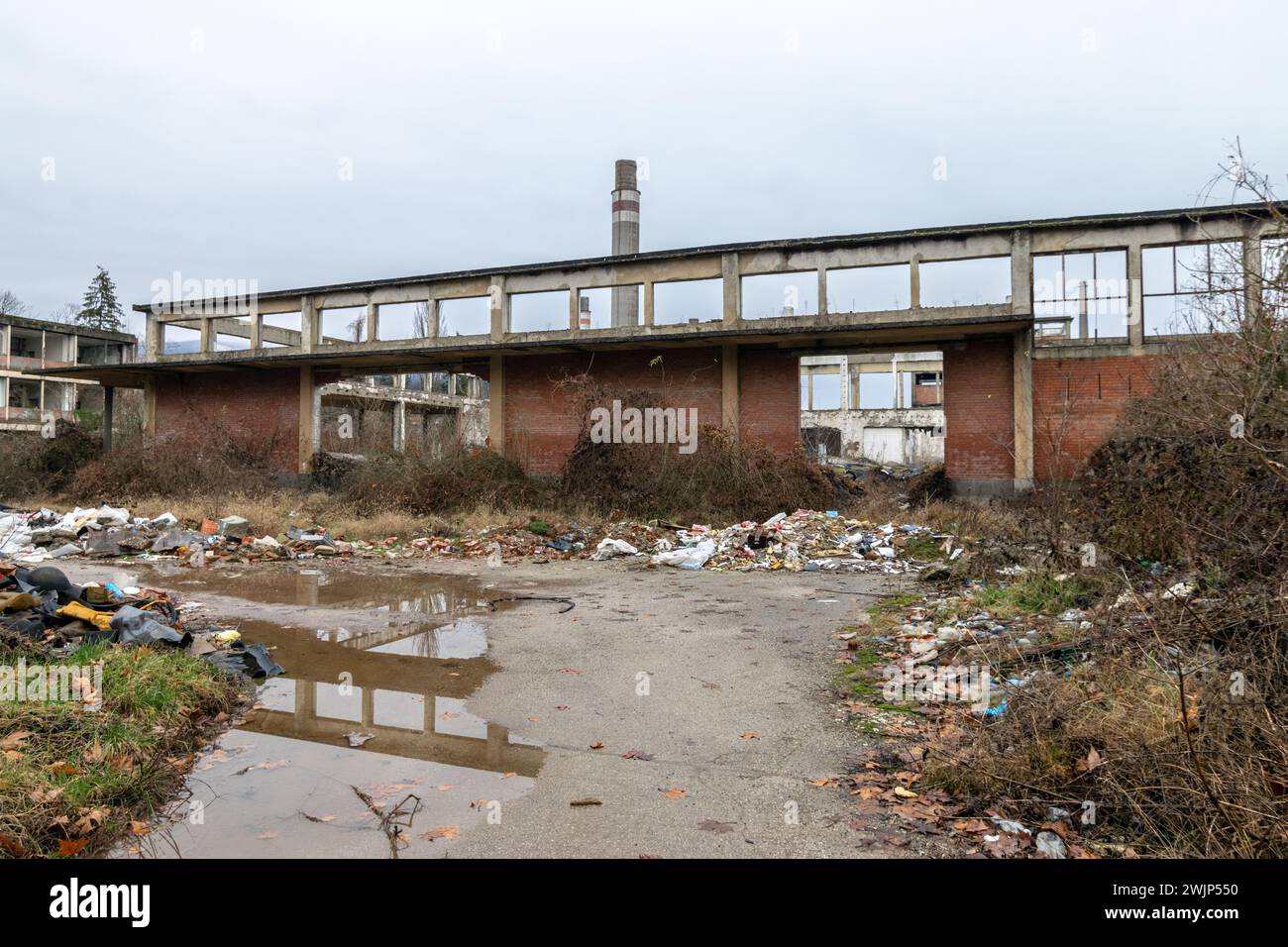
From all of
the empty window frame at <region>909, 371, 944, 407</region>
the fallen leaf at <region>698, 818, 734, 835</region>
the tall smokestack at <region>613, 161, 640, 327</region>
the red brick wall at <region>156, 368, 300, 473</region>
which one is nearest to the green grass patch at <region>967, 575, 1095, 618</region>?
the fallen leaf at <region>698, 818, 734, 835</region>

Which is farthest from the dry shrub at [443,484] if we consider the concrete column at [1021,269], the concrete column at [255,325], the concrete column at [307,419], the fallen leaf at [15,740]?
the fallen leaf at [15,740]

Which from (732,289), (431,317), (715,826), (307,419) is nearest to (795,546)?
(732,289)

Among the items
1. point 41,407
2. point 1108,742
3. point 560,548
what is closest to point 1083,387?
point 560,548

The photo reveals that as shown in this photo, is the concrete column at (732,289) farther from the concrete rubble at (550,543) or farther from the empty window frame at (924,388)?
the empty window frame at (924,388)

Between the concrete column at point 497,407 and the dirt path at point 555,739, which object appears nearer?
the dirt path at point 555,739

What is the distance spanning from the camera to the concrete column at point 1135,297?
53.0 ft

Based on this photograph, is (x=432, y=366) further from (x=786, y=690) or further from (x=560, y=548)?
(x=786, y=690)

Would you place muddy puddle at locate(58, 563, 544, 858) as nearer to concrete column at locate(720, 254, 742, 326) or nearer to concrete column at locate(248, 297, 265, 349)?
concrete column at locate(720, 254, 742, 326)

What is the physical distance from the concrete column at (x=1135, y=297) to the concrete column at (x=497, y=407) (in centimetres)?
1422

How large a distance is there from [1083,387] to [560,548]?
11.0 meters

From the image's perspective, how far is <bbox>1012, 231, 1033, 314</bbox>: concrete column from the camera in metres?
16.2

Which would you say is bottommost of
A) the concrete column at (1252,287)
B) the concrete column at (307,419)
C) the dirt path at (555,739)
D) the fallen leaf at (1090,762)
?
the dirt path at (555,739)

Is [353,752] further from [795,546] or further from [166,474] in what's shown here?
[166,474]

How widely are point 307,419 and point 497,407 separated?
620 cm
